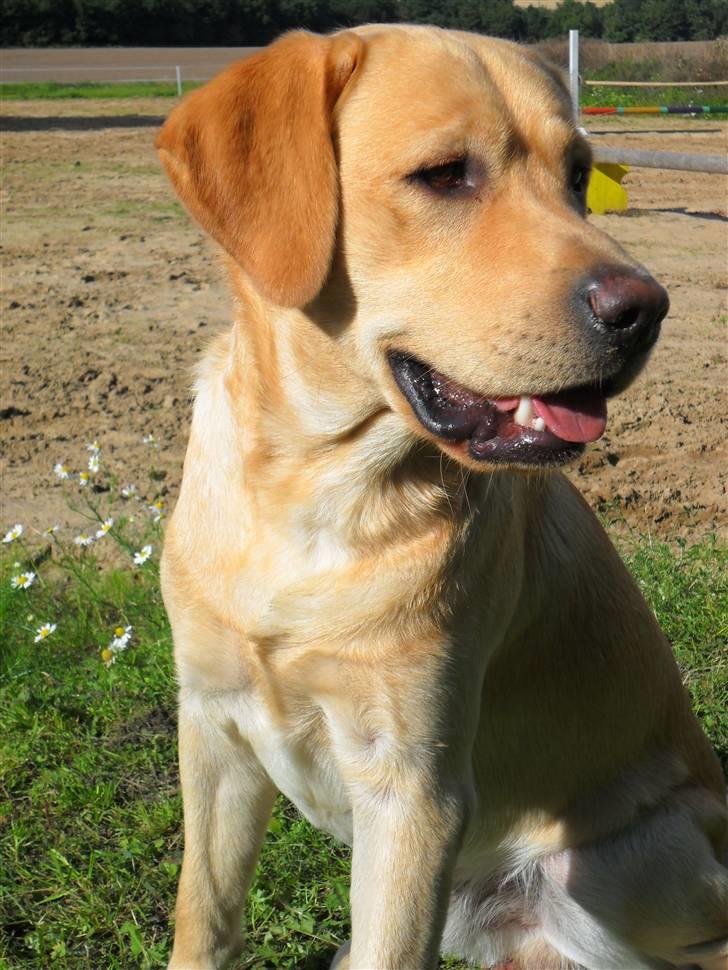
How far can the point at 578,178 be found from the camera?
258cm

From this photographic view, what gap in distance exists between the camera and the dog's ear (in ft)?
7.34

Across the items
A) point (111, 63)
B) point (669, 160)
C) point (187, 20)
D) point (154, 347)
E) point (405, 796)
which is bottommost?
point (187, 20)

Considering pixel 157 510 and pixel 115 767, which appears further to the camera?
pixel 157 510

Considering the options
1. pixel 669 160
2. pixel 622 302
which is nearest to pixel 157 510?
pixel 622 302

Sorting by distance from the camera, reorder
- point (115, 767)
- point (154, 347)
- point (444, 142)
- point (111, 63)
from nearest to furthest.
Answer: point (444, 142) → point (115, 767) → point (154, 347) → point (111, 63)

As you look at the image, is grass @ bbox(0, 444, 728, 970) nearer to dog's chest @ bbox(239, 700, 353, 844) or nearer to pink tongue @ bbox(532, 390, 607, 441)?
dog's chest @ bbox(239, 700, 353, 844)

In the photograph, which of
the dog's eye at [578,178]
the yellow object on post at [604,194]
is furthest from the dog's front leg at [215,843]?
the yellow object on post at [604,194]

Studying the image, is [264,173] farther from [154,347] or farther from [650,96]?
[650,96]

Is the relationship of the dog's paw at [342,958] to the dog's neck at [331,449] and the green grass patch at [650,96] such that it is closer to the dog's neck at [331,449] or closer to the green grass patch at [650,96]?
the dog's neck at [331,449]

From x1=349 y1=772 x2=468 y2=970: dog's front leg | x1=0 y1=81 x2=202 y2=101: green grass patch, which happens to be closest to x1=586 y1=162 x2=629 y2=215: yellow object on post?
x1=349 y1=772 x2=468 y2=970: dog's front leg

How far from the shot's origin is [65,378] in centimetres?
617

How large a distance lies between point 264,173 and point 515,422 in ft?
2.30

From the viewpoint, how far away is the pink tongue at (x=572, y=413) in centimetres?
226

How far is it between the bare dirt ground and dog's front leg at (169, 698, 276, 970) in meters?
1.40
